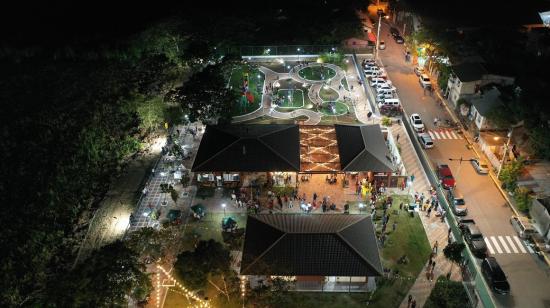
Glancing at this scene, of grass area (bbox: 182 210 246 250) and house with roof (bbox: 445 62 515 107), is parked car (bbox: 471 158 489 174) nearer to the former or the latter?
house with roof (bbox: 445 62 515 107)

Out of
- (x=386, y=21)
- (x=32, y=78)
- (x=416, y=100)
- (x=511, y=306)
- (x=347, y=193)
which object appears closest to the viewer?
(x=511, y=306)

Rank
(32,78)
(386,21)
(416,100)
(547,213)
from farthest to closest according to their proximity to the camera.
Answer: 1. (386,21)
2. (32,78)
3. (416,100)
4. (547,213)

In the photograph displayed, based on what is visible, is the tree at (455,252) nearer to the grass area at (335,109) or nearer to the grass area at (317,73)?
the grass area at (335,109)

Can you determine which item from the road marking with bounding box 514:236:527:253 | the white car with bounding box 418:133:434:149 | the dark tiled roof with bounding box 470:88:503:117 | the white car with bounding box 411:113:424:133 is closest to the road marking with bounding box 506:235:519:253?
the road marking with bounding box 514:236:527:253

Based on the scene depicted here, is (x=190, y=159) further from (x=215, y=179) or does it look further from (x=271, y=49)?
(x=271, y=49)

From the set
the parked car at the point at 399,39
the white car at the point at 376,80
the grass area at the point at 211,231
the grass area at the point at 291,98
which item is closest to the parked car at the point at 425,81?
the white car at the point at 376,80

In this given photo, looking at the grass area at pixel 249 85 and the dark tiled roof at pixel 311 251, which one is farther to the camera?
the grass area at pixel 249 85

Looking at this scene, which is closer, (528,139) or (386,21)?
(528,139)

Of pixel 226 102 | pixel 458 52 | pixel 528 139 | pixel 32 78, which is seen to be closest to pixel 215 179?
pixel 226 102

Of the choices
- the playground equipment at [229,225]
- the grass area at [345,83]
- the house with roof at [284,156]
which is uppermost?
the house with roof at [284,156]
